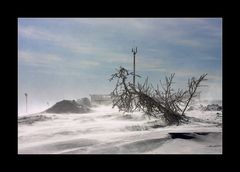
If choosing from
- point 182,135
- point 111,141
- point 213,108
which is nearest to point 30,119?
point 111,141

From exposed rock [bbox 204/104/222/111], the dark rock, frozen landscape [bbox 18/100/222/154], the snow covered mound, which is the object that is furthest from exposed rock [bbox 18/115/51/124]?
exposed rock [bbox 204/104/222/111]

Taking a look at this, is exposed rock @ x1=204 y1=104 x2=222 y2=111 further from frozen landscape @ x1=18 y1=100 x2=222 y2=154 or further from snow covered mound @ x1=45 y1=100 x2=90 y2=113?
frozen landscape @ x1=18 y1=100 x2=222 y2=154

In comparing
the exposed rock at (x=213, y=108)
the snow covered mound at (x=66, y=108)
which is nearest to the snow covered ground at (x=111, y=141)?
the snow covered mound at (x=66, y=108)

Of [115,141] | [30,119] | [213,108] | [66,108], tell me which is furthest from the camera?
[213,108]

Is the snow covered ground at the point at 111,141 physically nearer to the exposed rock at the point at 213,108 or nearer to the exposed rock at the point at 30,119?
the exposed rock at the point at 30,119

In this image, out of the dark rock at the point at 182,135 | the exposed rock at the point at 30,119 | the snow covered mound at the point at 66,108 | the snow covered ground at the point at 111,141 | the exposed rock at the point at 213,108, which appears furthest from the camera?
the exposed rock at the point at 213,108

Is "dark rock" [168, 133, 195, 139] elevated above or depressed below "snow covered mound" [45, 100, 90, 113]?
below

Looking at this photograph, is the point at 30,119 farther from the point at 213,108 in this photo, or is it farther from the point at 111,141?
the point at 213,108

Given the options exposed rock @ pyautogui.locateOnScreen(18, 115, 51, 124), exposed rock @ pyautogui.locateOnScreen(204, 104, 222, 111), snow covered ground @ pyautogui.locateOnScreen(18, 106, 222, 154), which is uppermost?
exposed rock @ pyautogui.locateOnScreen(204, 104, 222, 111)
